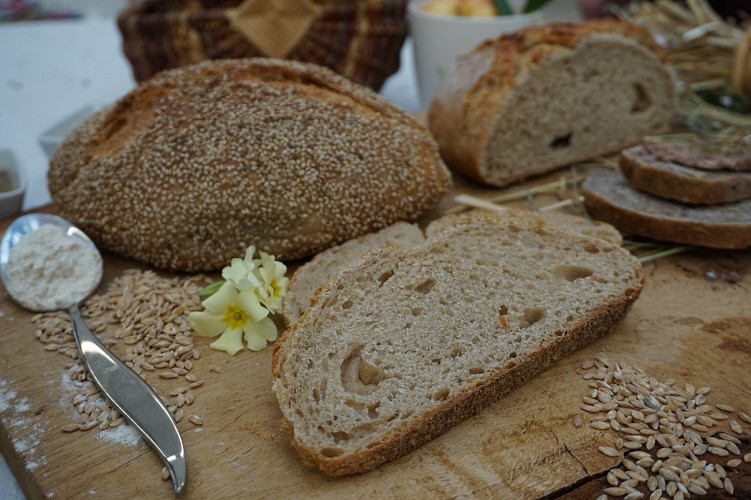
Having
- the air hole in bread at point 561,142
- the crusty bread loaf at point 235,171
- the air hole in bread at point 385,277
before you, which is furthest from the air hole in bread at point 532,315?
the air hole in bread at point 561,142

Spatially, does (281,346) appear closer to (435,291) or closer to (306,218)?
(435,291)

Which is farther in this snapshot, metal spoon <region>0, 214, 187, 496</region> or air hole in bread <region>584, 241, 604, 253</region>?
air hole in bread <region>584, 241, 604, 253</region>

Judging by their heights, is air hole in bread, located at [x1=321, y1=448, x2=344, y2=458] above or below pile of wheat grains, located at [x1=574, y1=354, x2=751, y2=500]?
above

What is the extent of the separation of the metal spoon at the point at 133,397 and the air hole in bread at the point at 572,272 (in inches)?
51.2

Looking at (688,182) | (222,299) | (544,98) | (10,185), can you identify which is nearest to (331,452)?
(222,299)

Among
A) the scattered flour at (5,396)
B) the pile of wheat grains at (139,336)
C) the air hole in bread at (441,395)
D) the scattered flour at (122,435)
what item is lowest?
the scattered flour at (122,435)

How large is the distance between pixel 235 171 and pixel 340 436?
1.16 metres

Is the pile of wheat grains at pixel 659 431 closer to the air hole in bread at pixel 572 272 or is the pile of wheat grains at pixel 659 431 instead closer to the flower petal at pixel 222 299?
the air hole in bread at pixel 572 272

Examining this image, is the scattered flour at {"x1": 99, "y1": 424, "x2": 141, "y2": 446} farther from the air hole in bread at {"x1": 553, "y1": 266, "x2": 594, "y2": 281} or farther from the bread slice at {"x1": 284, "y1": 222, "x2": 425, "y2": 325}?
the air hole in bread at {"x1": 553, "y1": 266, "x2": 594, "y2": 281}

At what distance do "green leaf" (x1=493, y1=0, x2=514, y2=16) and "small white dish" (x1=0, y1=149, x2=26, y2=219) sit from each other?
2.72 m

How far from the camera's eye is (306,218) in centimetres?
251

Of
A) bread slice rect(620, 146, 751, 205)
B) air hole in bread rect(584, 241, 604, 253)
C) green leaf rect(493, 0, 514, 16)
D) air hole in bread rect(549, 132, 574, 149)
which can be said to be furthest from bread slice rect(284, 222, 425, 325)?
green leaf rect(493, 0, 514, 16)

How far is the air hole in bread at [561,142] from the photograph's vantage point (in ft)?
10.9

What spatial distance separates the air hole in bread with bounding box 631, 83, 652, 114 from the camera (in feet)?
11.5
